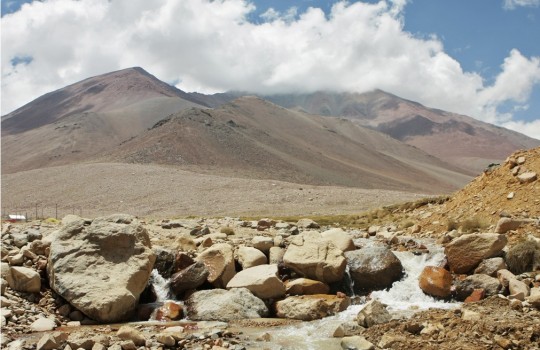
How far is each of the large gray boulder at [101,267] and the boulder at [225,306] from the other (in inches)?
69.3

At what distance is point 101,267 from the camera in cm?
1495

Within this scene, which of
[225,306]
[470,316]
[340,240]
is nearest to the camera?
[470,316]

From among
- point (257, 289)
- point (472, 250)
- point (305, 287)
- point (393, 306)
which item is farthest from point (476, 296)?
point (257, 289)

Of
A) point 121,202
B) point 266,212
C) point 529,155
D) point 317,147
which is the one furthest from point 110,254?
point 317,147

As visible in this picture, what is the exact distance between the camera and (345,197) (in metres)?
60.7

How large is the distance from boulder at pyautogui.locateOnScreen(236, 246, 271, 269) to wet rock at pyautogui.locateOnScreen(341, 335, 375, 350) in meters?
6.17

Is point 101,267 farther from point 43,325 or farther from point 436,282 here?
point 436,282

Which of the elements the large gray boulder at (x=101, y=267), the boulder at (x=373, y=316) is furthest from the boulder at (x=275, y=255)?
the boulder at (x=373, y=316)

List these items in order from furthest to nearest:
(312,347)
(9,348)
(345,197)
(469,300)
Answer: (345,197), (469,300), (312,347), (9,348)

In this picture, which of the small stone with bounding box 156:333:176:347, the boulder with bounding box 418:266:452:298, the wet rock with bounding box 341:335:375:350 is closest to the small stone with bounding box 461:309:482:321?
the wet rock with bounding box 341:335:375:350

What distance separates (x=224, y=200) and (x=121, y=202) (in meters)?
13.2

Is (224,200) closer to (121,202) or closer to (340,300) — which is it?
(121,202)

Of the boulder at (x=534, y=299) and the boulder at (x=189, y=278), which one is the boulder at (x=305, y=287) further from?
the boulder at (x=534, y=299)

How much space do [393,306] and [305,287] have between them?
2676 millimetres
